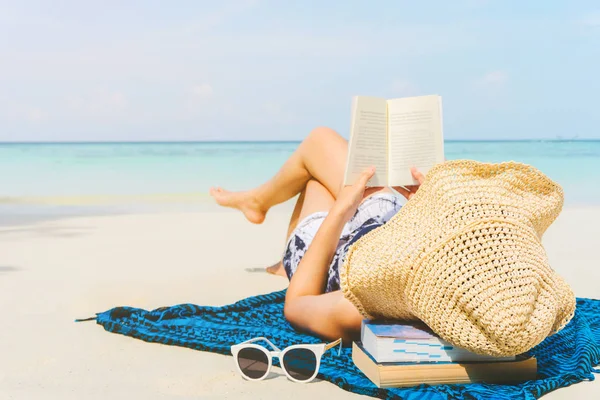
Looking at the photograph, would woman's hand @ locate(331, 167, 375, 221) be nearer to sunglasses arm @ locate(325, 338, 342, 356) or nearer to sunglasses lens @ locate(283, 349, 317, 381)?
sunglasses arm @ locate(325, 338, 342, 356)

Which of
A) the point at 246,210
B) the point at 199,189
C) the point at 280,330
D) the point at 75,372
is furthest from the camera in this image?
the point at 199,189

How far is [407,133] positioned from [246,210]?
173cm

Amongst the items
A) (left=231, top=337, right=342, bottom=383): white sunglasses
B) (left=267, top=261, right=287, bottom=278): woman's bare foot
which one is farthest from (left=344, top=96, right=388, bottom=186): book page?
(left=267, top=261, right=287, bottom=278): woman's bare foot

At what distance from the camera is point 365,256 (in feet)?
8.08

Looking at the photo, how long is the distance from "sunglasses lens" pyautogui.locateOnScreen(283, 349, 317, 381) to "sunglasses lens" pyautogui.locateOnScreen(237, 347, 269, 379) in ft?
0.26

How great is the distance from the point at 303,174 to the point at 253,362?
5.37 ft

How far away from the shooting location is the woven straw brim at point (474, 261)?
2.21m

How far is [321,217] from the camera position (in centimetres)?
364

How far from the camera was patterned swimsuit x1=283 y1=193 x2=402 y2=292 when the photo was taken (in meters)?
3.27

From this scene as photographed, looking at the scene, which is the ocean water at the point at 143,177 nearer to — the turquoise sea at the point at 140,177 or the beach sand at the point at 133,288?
the turquoise sea at the point at 140,177

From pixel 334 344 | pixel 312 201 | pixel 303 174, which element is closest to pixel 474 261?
pixel 334 344

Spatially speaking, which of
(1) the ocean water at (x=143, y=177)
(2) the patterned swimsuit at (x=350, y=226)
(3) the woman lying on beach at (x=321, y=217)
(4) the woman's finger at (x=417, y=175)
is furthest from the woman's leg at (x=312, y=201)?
(1) the ocean water at (x=143, y=177)

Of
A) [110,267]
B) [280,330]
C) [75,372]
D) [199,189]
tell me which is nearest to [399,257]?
[280,330]

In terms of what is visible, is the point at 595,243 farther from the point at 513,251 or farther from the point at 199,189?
the point at 199,189
